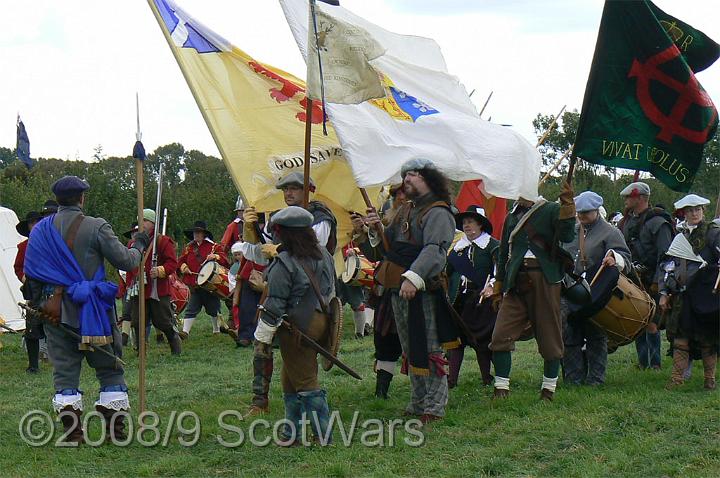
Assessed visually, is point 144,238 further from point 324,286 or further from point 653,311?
point 653,311

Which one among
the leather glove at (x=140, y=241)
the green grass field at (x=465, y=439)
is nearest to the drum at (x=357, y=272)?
the green grass field at (x=465, y=439)

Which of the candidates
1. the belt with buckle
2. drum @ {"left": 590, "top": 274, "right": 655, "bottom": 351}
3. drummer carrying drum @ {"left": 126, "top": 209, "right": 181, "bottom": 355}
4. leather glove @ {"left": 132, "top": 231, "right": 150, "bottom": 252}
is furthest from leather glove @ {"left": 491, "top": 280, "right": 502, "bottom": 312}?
drummer carrying drum @ {"left": 126, "top": 209, "right": 181, "bottom": 355}

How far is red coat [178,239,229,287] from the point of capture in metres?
15.4

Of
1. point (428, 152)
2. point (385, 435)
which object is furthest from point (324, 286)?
point (428, 152)

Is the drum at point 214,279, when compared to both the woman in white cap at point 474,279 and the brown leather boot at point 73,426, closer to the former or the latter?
the woman in white cap at point 474,279

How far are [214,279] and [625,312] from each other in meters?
7.09

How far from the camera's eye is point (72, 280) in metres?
7.50

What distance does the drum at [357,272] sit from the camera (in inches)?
571

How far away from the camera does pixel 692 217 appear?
9.27 metres

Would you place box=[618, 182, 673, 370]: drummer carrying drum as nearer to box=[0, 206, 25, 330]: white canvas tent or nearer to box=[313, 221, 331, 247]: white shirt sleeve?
box=[313, 221, 331, 247]: white shirt sleeve

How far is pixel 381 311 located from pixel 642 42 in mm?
3106

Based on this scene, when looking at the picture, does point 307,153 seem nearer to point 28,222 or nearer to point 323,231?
point 323,231

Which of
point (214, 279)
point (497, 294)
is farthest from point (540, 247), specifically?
point (214, 279)

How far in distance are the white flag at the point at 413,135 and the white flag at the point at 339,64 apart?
0.16m
